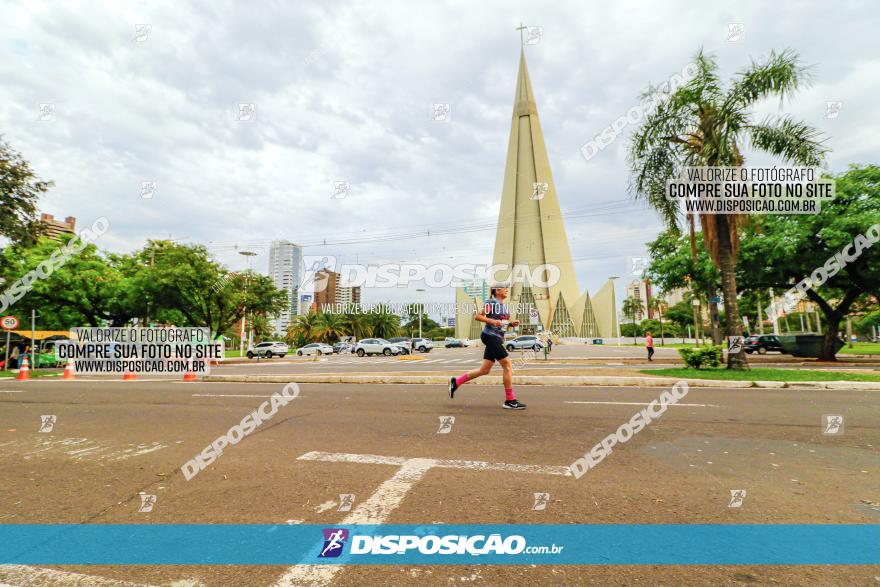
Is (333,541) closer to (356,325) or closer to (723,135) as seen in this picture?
(723,135)

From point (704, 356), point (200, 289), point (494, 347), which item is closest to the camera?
point (494, 347)

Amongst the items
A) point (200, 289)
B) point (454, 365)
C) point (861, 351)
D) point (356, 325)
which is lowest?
point (861, 351)

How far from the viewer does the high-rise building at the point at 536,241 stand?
9494 cm

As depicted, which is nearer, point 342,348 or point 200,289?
point 200,289

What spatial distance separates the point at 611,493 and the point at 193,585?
2707mm

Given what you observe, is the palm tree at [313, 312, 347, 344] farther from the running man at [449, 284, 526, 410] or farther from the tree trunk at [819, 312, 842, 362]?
the running man at [449, 284, 526, 410]

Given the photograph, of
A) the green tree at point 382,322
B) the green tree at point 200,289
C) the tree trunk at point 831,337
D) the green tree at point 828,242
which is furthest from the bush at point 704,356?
the green tree at point 382,322

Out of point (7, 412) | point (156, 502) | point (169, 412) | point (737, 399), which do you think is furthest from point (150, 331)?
point (737, 399)

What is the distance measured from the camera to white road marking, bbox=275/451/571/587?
212cm

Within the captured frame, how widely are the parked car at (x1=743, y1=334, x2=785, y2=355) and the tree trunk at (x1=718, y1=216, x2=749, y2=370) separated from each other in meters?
22.8

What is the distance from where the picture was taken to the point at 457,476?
3.54m

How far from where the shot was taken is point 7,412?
7.64m

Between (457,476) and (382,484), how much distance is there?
0.63 m

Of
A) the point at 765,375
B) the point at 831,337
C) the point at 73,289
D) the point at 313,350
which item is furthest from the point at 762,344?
the point at 73,289
